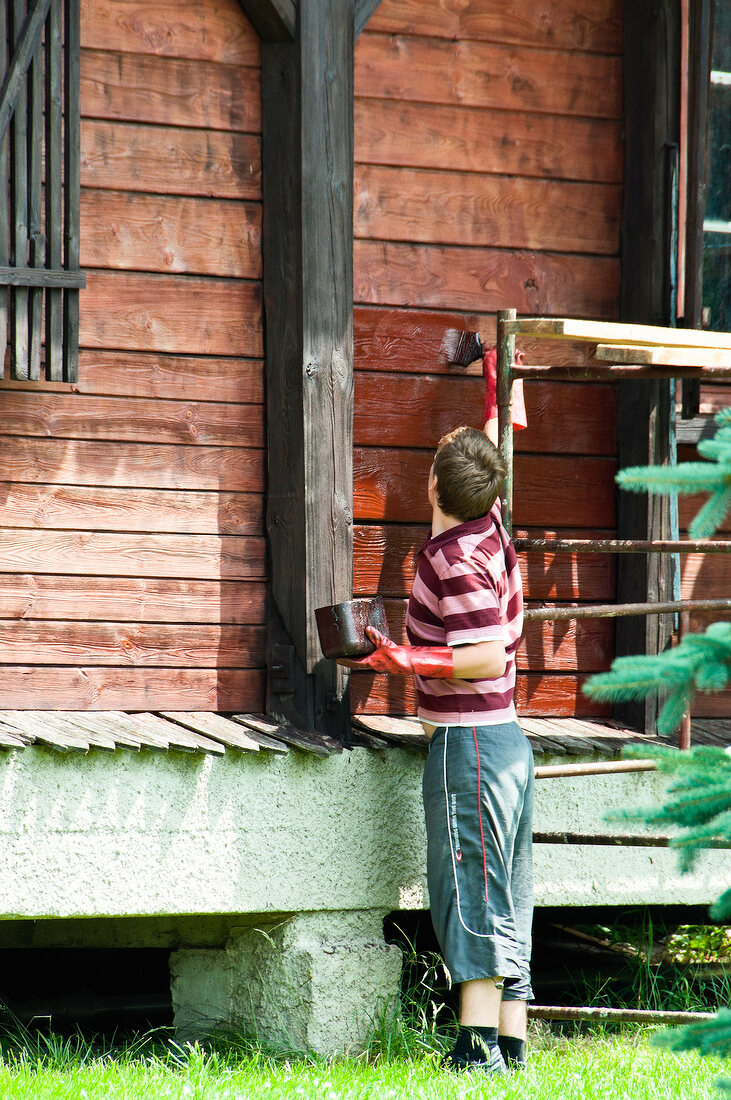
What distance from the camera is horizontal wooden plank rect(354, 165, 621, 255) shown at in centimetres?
401

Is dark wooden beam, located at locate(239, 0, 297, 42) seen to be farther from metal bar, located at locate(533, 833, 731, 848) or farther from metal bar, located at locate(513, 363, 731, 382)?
metal bar, located at locate(533, 833, 731, 848)

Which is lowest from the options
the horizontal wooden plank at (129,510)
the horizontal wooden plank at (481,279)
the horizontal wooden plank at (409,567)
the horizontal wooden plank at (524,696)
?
the horizontal wooden plank at (524,696)

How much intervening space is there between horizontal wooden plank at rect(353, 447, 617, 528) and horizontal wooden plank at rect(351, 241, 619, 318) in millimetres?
511

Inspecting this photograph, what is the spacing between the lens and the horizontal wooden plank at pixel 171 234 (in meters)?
3.71

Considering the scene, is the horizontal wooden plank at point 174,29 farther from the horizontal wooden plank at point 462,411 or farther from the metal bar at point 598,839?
the metal bar at point 598,839

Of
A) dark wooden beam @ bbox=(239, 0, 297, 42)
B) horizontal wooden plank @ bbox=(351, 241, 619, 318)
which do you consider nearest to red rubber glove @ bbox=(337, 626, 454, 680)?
horizontal wooden plank @ bbox=(351, 241, 619, 318)

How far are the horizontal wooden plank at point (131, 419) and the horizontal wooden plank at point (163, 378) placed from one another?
22 mm

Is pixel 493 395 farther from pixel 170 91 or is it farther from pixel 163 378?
pixel 170 91

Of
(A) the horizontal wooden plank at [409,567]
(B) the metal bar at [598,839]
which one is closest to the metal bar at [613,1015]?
(B) the metal bar at [598,839]

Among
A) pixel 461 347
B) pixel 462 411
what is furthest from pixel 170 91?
pixel 462 411

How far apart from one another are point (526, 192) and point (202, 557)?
5.42 feet

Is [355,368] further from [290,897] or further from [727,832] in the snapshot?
[727,832]

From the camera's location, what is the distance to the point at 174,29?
378 centimetres

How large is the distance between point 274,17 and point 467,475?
155 cm
